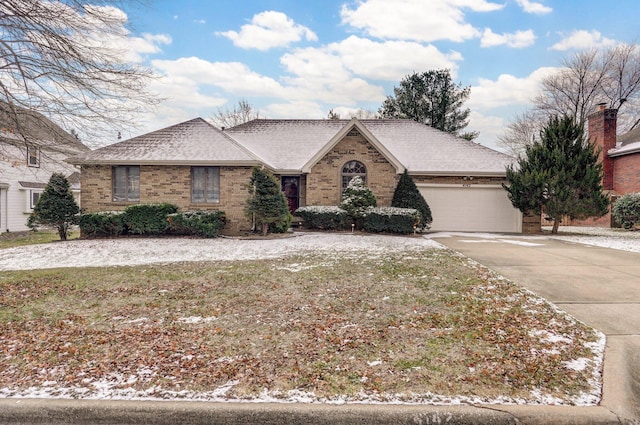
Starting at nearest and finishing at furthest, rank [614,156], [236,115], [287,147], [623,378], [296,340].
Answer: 1. [623,378]
2. [296,340]
3. [287,147]
4. [614,156]
5. [236,115]

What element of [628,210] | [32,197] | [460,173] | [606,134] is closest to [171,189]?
[460,173]

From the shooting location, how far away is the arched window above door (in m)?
16.7

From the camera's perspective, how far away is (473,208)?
57.2ft

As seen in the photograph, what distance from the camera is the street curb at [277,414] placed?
111 inches

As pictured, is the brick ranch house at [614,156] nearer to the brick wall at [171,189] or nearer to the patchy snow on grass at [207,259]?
the patchy snow on grass at [207,259]

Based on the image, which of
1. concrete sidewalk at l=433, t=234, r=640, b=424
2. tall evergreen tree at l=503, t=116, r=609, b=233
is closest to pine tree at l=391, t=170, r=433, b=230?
concrete sidewalk at l=433, t=234, r=640, b=424

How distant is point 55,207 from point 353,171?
1218cm

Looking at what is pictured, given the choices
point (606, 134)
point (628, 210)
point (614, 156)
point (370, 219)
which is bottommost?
point (370, 219)

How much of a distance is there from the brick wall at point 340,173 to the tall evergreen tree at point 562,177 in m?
5.67

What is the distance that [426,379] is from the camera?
3.36 metres

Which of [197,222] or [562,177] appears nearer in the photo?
[197,222]

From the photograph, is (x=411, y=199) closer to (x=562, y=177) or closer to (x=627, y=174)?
(x=562, y=177)

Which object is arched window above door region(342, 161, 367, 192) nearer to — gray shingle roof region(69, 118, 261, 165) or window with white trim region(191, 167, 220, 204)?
gray shingle roof region(69, 118, 261, 165)

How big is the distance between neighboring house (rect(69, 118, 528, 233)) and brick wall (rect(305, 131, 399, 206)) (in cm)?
5
